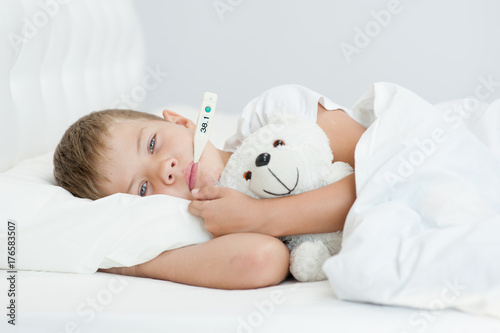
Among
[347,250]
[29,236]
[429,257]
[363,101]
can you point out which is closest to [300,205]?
[347,250]

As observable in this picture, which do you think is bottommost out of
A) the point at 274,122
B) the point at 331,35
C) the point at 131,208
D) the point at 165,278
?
the point at 165,278

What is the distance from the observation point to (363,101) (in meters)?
1.24

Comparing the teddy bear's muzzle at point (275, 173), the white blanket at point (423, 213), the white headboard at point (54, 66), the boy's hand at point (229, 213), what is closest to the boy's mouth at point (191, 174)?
the boy's hand at point (229, 213)

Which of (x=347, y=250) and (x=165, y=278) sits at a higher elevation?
(x=347, y=250)

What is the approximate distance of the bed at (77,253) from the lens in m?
0.73

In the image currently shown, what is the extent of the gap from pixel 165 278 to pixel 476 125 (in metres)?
0.71

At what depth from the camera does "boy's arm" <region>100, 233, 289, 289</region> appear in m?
0.90

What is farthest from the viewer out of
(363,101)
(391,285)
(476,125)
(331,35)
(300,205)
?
(331,35)

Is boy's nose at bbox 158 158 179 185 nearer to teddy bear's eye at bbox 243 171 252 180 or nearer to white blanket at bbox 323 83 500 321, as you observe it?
teddy bear's eye at bbox 243 171 252 180

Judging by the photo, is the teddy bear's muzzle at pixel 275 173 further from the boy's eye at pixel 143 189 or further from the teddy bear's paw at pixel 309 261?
the boy's eye at pixel 143 189

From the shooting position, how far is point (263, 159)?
37.8 inches

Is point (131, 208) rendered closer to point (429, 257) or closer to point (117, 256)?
point (117, 256)

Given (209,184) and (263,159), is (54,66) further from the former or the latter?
(263,159)

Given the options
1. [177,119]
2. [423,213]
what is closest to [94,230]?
[177,119]
